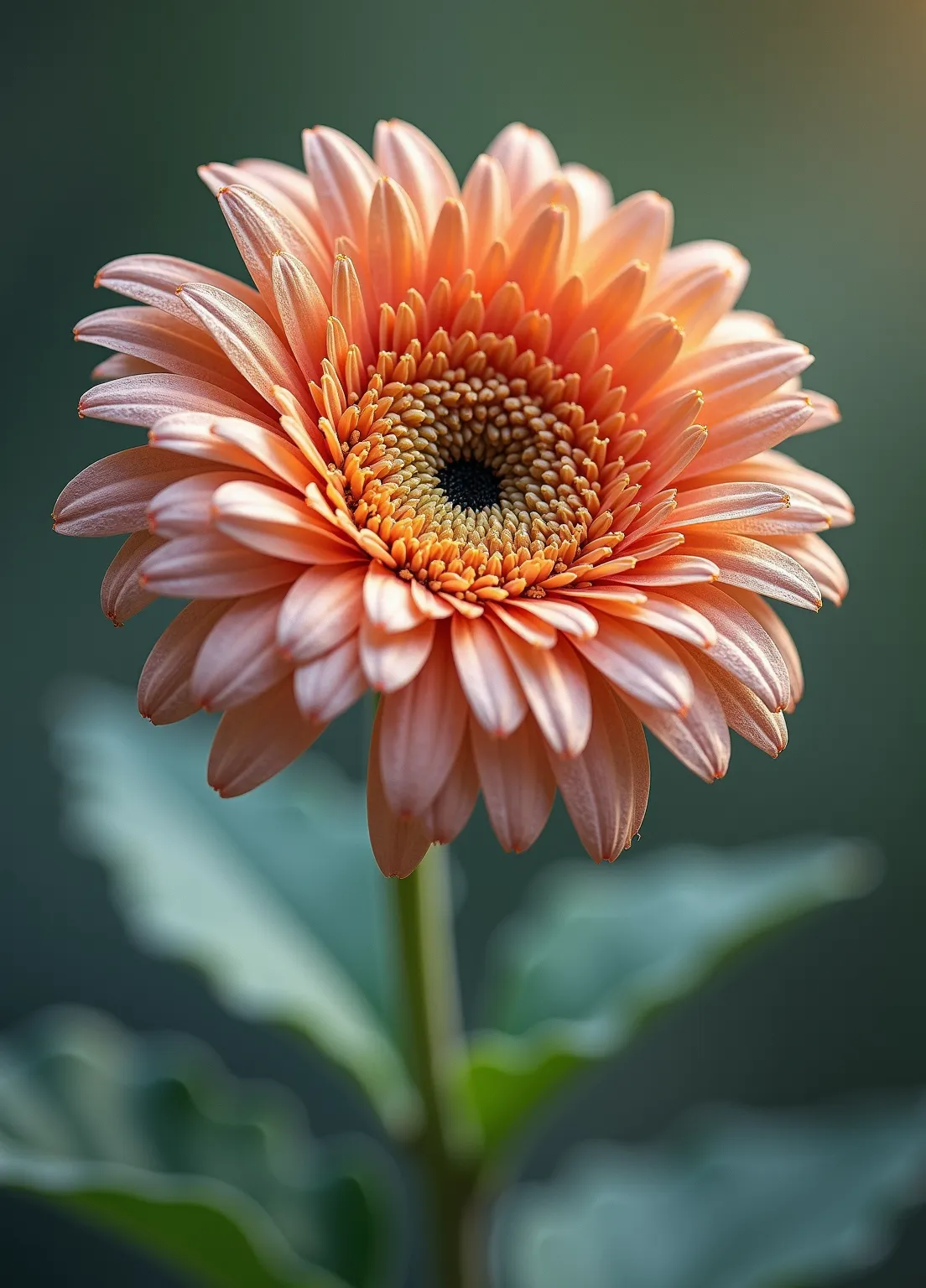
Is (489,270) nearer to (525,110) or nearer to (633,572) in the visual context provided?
(633,572)

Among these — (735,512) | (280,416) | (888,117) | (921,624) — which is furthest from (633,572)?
(888,117)

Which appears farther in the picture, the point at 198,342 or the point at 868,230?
the point at 868,230

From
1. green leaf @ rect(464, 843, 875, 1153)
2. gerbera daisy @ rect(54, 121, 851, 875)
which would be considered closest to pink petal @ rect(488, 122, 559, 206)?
gerbera daisy @ rect(54, 121, 851, 875)

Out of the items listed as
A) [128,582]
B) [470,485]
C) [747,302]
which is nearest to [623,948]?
[470,485]

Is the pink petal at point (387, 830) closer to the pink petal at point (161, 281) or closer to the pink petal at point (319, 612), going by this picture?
the pink petal at point (319, 612)

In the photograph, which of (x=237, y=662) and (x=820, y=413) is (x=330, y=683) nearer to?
(x=237, y=662)

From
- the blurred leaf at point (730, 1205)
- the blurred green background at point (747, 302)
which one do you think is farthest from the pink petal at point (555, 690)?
the blurred green background at point (747, 302)
